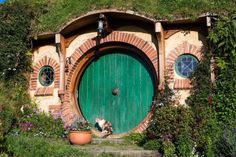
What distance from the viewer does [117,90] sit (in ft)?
38.1

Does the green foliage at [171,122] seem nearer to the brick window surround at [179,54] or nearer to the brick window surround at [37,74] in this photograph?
the brick window surround at [179,54]

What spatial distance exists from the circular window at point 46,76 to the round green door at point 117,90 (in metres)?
0.88

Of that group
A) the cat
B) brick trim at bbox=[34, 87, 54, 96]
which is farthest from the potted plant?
brick trim at bbox=[34, 87, 54, 96]

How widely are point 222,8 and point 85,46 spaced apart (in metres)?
3.96

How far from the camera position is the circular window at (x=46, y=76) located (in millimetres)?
12242

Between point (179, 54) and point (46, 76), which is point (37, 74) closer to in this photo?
point (46, 76)

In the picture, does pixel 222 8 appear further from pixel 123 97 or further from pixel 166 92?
pixel 123 97

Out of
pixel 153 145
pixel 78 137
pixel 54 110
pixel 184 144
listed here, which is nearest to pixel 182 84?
pixel 153 145

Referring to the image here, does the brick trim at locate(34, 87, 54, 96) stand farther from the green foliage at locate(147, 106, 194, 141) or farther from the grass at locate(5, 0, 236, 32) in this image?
the green foliage at locate(147, 106, 194, 141)

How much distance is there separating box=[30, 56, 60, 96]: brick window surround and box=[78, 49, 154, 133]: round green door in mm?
744

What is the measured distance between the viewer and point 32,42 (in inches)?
492

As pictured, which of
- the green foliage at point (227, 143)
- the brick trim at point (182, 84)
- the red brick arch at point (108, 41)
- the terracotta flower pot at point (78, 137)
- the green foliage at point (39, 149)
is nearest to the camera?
the green foliage at point (227, 143)

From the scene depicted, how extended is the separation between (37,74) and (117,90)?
2.51 m

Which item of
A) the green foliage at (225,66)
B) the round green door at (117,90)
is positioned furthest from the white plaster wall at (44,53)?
the green foliage at (225,66)
